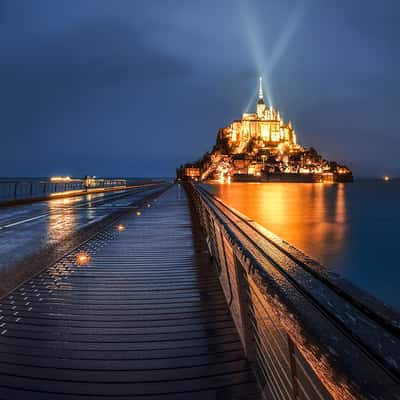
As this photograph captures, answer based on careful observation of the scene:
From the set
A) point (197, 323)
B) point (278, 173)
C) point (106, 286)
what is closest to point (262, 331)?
point (197, 323)

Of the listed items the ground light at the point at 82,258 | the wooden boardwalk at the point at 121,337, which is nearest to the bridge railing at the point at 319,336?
the wooden boardwalk at the point at 121,337

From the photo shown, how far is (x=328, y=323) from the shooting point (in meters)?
1.33

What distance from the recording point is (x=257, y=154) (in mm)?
148875

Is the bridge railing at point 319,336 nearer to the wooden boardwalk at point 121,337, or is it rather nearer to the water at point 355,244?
the wooden boardwalk at point 121,337

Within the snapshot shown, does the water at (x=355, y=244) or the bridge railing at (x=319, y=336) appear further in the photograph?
the water at (x=355, y=244)

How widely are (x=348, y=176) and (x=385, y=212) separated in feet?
513

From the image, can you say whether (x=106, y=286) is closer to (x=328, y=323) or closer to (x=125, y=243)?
(x=125, y=243)

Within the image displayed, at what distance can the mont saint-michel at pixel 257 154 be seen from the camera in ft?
475

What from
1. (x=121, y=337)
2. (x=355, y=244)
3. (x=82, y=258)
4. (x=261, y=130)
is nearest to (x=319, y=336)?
(x=121, y=337)

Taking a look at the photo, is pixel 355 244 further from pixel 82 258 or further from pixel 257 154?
pixel 257 154

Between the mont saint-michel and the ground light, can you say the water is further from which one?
the mont saint-michel

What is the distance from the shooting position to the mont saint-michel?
145m

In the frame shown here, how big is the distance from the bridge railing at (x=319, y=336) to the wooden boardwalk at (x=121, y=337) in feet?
1.66

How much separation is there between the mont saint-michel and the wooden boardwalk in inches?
5465
